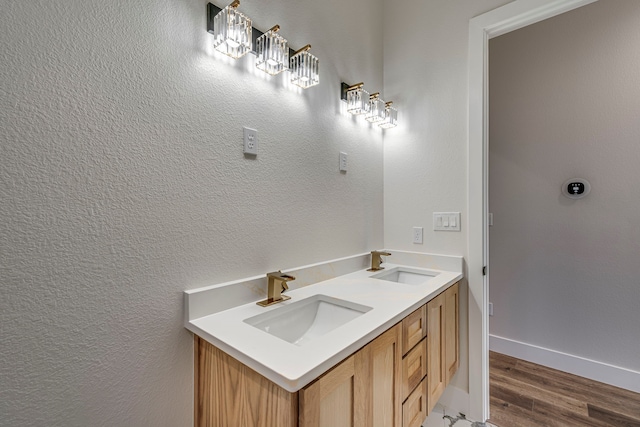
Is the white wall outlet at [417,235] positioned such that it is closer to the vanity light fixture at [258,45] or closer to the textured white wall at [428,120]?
the textured white wall at [428,120]

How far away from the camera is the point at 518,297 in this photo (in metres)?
2.33

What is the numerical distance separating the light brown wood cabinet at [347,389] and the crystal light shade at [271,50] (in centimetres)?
107

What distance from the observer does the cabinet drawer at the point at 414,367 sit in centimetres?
109

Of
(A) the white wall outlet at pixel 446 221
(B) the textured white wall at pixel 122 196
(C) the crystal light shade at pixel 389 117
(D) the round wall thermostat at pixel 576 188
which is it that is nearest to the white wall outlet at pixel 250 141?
(B) the textured white wall at pixel 122 196

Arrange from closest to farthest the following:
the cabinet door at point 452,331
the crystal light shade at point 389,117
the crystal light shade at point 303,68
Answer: the crystal light shade at point 303,68 → the cabinet door at point 452,331 → the crystal light shade at point 389,117

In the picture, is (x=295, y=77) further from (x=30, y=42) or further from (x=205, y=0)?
(x=30, y=42)

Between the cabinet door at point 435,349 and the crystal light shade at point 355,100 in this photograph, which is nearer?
the cabinet door at point 435,349

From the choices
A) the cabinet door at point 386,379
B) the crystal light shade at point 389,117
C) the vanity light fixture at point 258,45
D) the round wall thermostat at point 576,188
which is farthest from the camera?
the round wall thermostat at point 576,188

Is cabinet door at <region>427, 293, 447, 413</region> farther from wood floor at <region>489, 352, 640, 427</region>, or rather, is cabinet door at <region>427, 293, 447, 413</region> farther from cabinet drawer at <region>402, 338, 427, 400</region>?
wood floor at <region>489, 352, 640, 427</region>

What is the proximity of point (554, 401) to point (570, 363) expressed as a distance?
0.48 m

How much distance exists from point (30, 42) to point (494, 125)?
286 cm

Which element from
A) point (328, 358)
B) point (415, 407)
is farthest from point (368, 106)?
point (415, 407)

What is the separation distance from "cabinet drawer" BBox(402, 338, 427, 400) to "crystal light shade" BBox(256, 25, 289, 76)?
128cm

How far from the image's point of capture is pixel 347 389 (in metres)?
0.80
